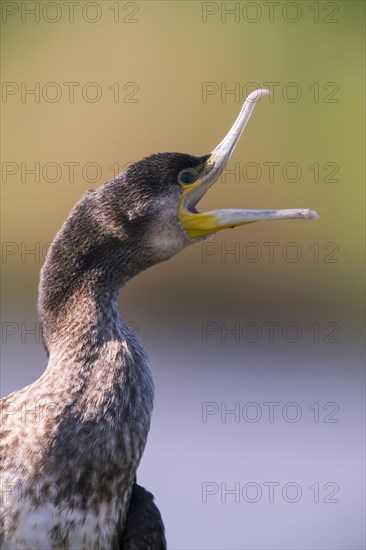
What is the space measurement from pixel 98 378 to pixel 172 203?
0.56 metres

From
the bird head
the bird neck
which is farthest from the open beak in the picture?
the bird neck

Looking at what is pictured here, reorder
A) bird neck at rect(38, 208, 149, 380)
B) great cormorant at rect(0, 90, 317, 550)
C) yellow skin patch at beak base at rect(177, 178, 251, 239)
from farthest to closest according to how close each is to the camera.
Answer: yellow skin patch at beak base at rect(177, 178, 251, 239) → bird neck at rect(38, 208, 149, 380) → great cormorant at rect(0, 90, 317, 550)

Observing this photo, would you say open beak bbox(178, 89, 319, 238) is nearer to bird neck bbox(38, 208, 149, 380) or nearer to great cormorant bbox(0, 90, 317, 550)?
great cormorant bbox(0, 90, 317, 550)

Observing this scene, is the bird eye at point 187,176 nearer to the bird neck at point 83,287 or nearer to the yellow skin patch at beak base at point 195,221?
the yellow skin patch at beak base at point 195,221

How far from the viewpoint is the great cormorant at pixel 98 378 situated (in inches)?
114

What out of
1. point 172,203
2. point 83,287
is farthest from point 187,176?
point 83,287

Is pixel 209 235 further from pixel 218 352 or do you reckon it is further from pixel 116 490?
pixel 218 352

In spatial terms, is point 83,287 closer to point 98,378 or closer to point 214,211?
point 98,378

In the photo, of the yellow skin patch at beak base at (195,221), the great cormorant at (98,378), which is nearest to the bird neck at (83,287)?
the great cormorant at (98,378)

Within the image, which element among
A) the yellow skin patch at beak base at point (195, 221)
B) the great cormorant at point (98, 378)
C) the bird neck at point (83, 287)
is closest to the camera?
the great cormorant at point (98, 378)

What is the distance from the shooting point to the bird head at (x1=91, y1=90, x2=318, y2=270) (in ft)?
10.3

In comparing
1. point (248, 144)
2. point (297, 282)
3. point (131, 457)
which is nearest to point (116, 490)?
point (131, 457)

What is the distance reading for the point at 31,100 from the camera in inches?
306

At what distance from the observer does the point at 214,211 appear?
10.6 feet
